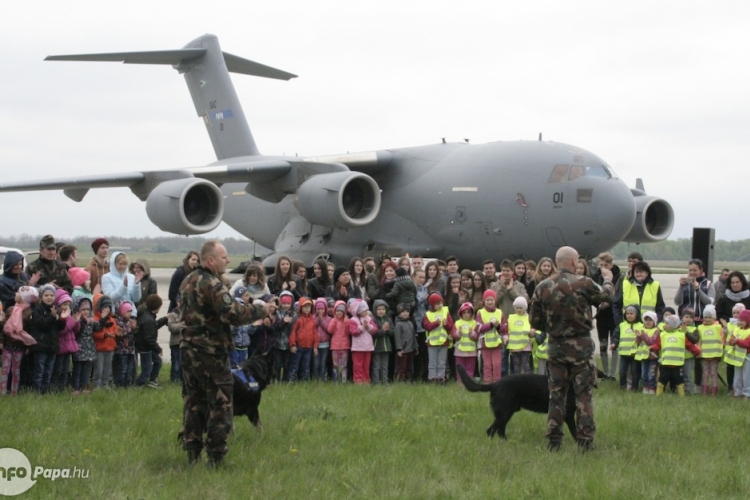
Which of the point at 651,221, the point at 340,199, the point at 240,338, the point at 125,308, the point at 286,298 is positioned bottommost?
the point at 240,338

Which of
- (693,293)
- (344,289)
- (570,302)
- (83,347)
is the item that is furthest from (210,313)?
(693,293)

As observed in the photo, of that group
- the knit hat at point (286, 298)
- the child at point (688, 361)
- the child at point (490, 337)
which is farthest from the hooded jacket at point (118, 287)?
the child at point (688, 361)

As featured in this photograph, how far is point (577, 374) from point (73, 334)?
182 inches

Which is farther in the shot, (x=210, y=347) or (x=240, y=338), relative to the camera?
(x=240, y=338)

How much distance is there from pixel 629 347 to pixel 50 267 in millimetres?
5903

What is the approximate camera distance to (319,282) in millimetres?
10102

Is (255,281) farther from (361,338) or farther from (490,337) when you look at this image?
(490,337)

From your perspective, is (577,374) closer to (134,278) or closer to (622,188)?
(134,278)

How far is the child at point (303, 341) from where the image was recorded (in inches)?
356

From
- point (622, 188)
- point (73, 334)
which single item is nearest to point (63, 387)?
point (73, 334)

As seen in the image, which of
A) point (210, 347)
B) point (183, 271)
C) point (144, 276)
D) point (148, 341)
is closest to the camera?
point (210, 347)

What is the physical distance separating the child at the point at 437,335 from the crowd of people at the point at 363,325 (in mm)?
15
